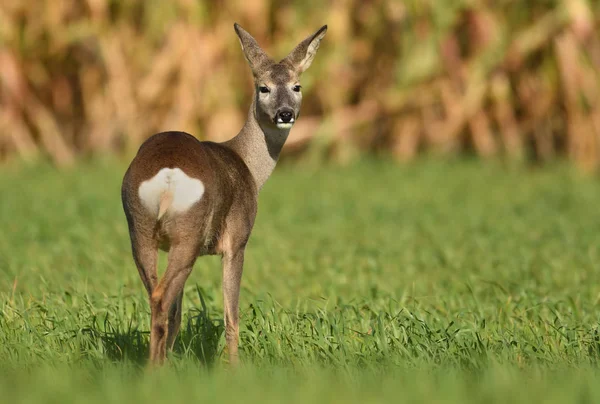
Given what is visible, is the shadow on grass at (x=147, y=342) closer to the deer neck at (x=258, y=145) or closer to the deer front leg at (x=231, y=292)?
the deer front leg at (x=231, y=292)

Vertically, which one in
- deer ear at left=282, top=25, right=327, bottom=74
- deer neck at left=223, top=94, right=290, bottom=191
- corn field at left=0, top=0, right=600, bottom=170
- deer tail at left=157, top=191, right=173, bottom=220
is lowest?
deer tail at left=157, top=191, right=173, bottom=220

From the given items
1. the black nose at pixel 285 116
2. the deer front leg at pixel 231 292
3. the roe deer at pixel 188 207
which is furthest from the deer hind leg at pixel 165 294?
the black nose at pixel 285 116

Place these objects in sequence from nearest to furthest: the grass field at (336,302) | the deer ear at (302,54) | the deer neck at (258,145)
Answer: the grass field at (336,302) < the deer neck at (258,145) < the deer ear at (302,54)

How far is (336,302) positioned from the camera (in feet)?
20.7

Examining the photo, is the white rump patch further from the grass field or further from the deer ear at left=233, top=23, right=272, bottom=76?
the deer ear at left=233, top=23, right=272, bottom=76

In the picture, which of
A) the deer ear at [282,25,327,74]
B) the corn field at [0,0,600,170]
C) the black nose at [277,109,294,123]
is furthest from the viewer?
the corn field at [0,0,600,170]

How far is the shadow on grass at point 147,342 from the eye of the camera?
4.74m

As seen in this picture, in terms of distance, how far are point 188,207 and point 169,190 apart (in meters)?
0.11

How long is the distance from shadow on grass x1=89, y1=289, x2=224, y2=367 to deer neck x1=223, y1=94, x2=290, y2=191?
820 mm

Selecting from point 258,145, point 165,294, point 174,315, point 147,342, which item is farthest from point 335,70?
point 165,294

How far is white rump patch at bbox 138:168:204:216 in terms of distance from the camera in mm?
4305

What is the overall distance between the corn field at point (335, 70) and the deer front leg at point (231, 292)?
34.9ft

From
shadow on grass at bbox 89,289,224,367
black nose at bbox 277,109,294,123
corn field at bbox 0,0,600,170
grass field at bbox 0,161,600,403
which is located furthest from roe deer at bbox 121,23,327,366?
corn field at bbox 0,0,600,170

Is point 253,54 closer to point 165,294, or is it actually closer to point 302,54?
point 302,54
